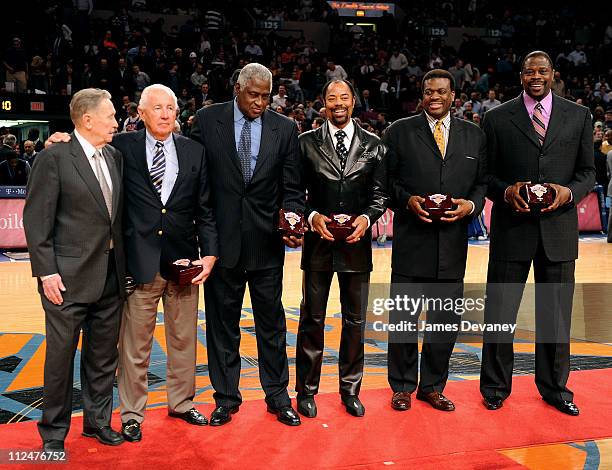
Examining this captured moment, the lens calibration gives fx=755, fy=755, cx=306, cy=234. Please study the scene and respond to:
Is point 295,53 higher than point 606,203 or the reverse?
higher

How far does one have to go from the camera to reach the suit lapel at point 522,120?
4.30 m

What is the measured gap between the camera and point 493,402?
4344 millimetres

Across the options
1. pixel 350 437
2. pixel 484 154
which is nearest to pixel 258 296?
pixel 350 437

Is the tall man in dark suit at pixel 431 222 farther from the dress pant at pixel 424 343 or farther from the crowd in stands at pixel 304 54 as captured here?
the crowd in stands at pixel 304 54

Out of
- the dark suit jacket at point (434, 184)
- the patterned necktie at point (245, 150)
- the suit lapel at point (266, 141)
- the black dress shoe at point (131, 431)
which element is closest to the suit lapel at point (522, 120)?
the dark suit jacket at point (434, 184)

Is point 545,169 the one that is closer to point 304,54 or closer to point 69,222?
point 69,222

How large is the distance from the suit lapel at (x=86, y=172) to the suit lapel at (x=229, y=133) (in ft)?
2.42

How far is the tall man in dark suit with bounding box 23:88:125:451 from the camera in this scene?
3.53 meters

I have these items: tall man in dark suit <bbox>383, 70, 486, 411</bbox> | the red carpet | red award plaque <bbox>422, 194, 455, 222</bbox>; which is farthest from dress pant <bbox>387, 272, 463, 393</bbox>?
red award plaque <bbox>422, 194, 455, 222</bbox>

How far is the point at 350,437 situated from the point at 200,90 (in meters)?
12.0

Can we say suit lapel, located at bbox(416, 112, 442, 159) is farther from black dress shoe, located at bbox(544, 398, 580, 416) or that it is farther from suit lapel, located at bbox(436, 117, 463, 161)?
black dress shoe, located at bbox(544, 398, 580, 416)

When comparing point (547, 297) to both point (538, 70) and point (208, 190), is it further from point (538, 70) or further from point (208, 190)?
point (208, 190)

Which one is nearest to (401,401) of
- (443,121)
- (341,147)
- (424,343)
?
(424,343)

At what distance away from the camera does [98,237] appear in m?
3.65
